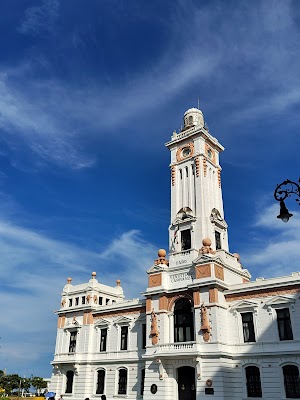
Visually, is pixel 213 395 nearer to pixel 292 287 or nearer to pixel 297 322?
pixel 297 322

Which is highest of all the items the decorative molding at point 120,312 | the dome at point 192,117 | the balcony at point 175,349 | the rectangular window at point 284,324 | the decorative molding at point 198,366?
the dome at point 192,117

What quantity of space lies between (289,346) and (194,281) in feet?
31.9

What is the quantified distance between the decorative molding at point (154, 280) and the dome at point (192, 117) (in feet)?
64.8

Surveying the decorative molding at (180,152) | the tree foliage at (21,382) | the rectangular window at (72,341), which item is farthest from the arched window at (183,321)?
the tree foliage at (21,382)

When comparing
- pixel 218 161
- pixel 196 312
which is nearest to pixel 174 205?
pixel 218 161

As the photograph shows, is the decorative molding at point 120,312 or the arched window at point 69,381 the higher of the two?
the decorative molding at point 120,312

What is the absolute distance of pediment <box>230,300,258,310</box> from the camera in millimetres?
33906

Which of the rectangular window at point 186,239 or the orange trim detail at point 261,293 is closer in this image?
the orange trim detail at point 261,293

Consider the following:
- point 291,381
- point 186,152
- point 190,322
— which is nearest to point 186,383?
point 190,322

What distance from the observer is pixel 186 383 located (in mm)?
34438

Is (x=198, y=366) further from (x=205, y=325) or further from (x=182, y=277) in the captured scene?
(x=182, y=277)

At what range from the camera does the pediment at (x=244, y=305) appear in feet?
111

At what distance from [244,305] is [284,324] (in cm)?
376

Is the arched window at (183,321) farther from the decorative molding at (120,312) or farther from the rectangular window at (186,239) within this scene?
the rectangular window at (186,239)
